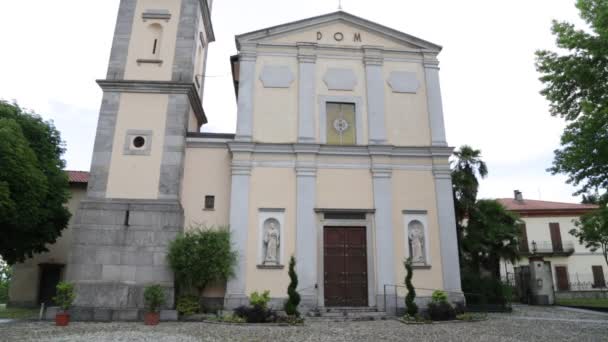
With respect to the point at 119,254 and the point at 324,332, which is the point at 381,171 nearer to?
the point at 324,332

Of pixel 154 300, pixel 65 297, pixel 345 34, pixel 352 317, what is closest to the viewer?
pixel 65 297

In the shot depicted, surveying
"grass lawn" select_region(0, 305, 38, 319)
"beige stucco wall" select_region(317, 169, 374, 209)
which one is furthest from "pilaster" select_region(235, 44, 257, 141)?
"grass lawn" select_region(0, 305, 38, 319)

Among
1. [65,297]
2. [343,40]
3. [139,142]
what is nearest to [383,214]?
[343,40]

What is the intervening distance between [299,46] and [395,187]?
6.70 m

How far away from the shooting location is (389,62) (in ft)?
56.4

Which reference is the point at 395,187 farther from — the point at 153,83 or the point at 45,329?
the point at 45,329

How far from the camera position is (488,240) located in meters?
19.7

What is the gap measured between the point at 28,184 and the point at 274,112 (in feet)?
30.0

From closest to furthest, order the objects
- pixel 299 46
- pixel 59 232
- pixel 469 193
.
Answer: pixel 299 46, pixel 59 232, pixel 469 193

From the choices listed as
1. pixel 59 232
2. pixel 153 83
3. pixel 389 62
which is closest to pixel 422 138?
pixel 389 62

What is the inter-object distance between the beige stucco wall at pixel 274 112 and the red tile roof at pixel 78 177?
35.4 ft

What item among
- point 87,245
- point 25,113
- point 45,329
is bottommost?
point 45,329

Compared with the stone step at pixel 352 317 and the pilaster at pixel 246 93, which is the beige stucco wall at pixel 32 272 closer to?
the pilaster at pixel 246 93

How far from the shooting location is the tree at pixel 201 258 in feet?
42.8
